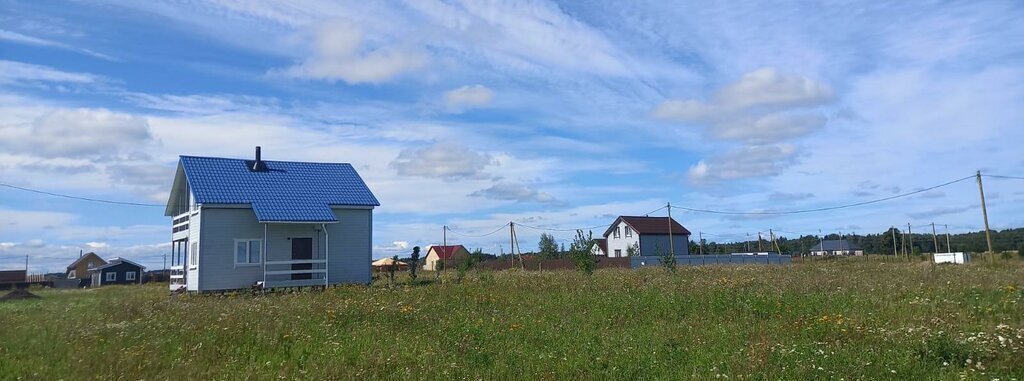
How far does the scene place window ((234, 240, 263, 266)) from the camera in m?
25.9

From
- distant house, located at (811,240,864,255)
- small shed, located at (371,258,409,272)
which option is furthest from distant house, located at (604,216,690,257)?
distant house, located at (811,240,864,255)

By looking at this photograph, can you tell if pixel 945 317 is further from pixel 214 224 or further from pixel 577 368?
pixel 214 224

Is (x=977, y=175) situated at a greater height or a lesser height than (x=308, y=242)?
greater

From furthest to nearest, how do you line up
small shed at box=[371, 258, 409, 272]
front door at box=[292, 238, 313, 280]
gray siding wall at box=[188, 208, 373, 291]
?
1. small shed at box=[371, 258, 409, 272]
2. front door at box=[292, 238, 313, 280]
3. gray siding wall at box=[188, 208, 373, 291]

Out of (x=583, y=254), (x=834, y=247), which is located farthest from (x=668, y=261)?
(x=834, y=247)

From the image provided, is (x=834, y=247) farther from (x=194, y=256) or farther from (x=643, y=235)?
(x=194, y=256)

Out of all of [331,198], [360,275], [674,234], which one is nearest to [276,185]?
[331,198]

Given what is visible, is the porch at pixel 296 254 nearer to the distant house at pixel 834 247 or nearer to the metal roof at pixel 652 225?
the metal roof at pixel 652 225

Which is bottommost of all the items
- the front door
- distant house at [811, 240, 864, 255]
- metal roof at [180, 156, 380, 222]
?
the front door

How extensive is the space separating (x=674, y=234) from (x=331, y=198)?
183 feet

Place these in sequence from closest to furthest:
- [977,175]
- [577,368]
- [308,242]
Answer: [577,368] < [308,242] < [977,175]

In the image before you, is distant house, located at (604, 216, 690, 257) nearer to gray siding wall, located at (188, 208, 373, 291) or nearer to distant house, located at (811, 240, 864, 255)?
distant house, located at (811, 240, 864, 255)

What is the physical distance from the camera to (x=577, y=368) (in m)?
9.02

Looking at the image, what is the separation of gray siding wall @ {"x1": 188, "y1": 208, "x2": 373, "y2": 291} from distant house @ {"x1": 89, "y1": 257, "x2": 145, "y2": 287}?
160 feet
